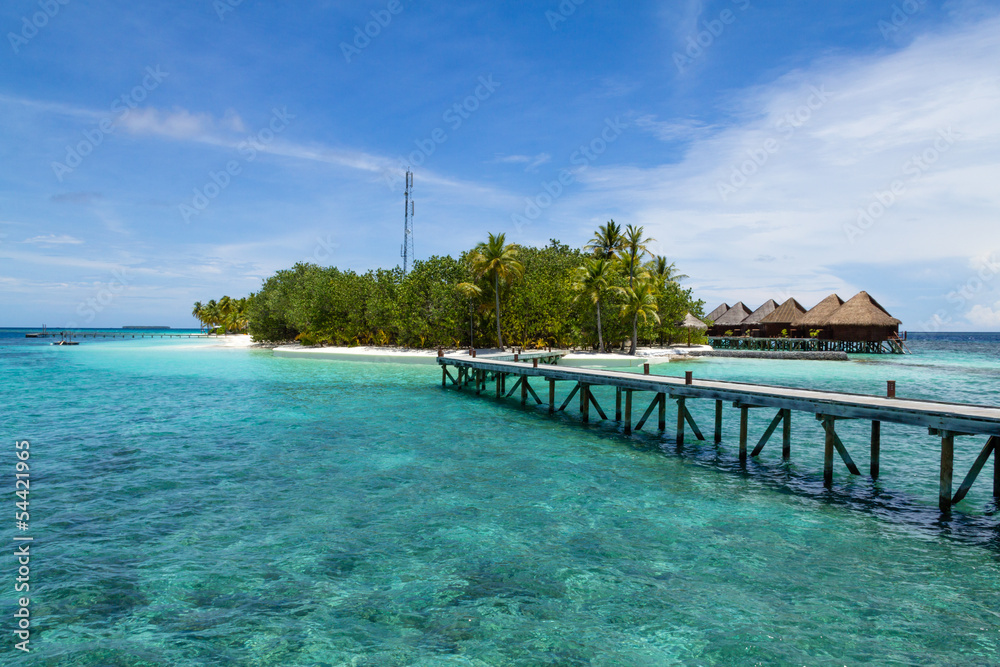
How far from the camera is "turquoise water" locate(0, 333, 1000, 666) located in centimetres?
615

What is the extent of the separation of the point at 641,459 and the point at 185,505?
10.7 m

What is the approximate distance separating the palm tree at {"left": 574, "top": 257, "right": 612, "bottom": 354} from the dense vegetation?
0.28 feet

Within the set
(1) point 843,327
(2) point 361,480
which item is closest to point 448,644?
(2) point 361,480

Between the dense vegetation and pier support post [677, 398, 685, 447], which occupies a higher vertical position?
the dense vegetation

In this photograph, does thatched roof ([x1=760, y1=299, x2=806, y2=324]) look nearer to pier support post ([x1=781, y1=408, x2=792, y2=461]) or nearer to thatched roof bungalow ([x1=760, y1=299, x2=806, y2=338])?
thatched roof bungalow ([x1=760, y1=299, x2=806, y2=338])

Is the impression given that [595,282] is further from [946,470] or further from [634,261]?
[946,470]

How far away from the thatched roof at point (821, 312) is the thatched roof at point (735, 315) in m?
9.28

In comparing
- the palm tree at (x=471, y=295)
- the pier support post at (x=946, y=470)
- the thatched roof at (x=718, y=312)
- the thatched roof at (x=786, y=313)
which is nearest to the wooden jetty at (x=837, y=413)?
the pier support post at (x=946, y=470)

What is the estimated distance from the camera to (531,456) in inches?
586

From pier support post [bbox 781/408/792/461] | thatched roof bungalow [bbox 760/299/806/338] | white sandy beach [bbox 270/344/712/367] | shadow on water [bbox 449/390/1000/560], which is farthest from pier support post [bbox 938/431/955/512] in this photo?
thatched roof bungalow [bbox 760/299/806/338]

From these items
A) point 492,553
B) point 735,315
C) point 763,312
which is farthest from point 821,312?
point 492,553

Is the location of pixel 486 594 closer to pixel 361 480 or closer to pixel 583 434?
pixel 361 480

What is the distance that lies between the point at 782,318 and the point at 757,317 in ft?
12.5

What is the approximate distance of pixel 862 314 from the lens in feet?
180
